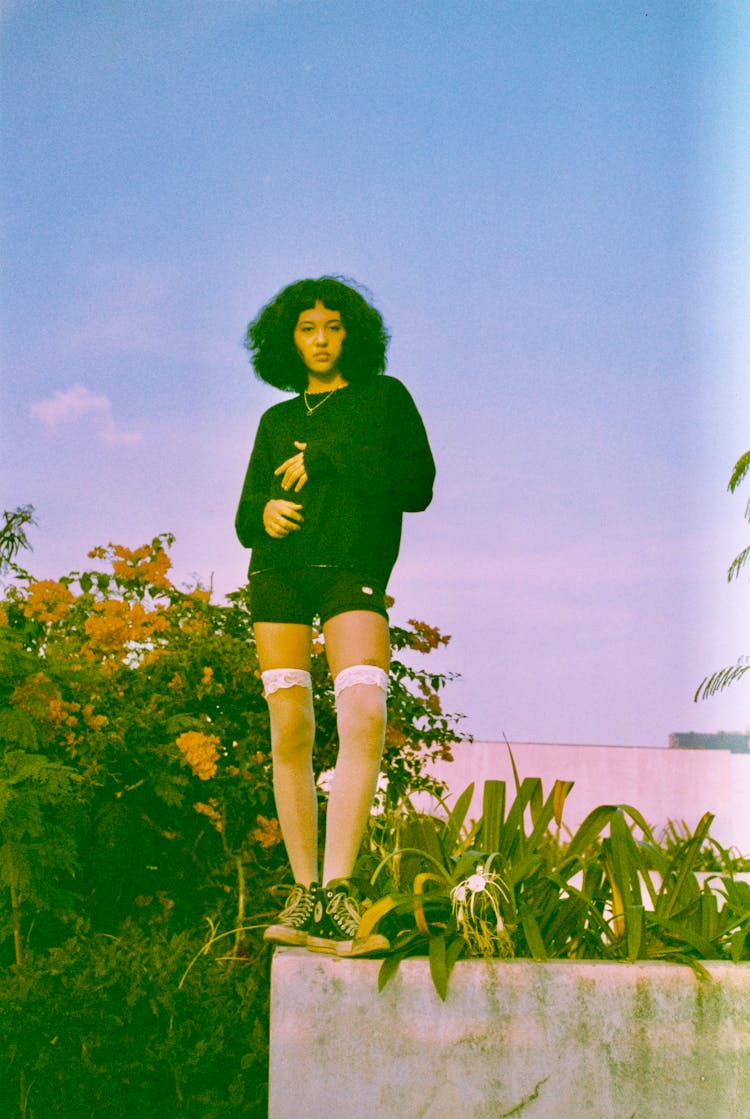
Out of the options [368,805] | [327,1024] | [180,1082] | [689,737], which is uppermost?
[689,737]

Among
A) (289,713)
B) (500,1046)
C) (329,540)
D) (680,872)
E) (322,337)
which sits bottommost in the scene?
(500,1046)

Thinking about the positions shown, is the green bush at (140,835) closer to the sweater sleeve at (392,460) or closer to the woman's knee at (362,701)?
the woman's knee at (362,701)

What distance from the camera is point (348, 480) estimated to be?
335 centimetres

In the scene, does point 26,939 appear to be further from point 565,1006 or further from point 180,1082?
point 565,1006

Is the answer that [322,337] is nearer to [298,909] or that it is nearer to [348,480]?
[348,480]

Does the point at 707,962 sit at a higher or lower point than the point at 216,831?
lower

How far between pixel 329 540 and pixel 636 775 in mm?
9138

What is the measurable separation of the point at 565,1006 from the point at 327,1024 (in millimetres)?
563

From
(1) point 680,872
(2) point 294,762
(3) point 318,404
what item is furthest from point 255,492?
(1) point 680,872

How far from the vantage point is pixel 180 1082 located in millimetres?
2955

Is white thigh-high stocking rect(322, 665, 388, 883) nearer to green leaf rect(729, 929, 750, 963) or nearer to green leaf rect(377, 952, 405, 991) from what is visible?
green leaf rect(377, 952, 405, 991)

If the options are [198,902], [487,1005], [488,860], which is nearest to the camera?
[487,1005]

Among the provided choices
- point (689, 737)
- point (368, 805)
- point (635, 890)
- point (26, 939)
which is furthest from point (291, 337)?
point (689, 737)

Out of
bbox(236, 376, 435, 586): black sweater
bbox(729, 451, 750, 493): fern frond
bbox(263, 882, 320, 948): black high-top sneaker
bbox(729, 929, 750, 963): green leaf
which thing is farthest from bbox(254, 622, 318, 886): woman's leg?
bbox(729, 451, 750, 493): fern frond
